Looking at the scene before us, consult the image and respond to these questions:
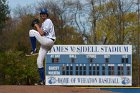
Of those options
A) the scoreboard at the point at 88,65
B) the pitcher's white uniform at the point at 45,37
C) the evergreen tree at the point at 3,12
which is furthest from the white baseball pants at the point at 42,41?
the evergreen tree at the point at 3,12

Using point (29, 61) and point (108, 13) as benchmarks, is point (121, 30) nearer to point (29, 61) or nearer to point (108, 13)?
point (108, 13)

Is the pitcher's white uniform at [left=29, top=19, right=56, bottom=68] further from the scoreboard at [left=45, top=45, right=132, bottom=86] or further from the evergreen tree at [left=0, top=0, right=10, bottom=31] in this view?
the evergreen tree at [left=0, top=0, right=10, bottom=31]

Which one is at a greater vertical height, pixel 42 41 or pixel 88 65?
pixel 42 41

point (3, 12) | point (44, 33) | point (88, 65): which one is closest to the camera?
point (44, 33)

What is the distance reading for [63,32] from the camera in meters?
47.7

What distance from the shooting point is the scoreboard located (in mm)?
26734

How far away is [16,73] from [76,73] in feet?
38.3

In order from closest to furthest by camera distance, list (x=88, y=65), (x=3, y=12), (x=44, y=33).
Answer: (x=44, y=33) → (x=88, y=65) → (x=3, y=12)

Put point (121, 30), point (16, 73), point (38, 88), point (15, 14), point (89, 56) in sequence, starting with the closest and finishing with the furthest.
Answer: point (38, 88)
point (89, 56)
point (16, 73)
point (121, 30)
point (15, 14)

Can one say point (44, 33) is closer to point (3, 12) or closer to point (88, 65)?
point (88, 65)

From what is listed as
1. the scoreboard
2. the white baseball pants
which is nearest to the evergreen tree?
the scoreboard

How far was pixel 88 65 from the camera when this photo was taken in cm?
2669

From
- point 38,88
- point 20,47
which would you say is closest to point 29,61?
point 20,47

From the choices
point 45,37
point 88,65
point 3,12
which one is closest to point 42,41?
point 45,37
